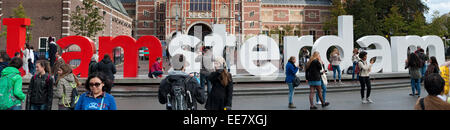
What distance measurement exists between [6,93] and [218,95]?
276 cm

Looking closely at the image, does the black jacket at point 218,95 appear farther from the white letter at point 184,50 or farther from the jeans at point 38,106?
the white letter at point 184,50

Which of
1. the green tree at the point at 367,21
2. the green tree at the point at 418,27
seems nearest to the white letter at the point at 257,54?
the green tree at the point at 367,21

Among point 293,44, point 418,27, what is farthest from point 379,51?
point 418,27

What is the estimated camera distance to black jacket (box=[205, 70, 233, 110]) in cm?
386

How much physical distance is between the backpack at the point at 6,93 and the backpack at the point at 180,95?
206cm

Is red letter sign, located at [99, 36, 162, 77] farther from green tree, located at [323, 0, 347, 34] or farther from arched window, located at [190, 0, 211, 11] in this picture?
green tree, located at [323, 0, 347, 34]

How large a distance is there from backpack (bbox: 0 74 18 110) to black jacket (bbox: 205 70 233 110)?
8.43ft

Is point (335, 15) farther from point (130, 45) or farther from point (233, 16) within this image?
point (130, 45)

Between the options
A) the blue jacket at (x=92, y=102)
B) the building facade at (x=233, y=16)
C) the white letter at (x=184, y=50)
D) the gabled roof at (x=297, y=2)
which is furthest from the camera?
the gabled roof at (x=297, y=2)

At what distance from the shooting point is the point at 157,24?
4578 centimetres

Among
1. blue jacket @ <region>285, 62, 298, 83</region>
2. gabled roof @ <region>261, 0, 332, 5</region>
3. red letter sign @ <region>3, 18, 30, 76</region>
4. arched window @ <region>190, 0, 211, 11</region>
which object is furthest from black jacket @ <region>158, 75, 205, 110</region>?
gabled roof @ <region>261, 0, 332, 5</region>

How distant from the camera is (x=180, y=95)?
3602mm

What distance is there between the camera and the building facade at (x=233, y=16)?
41.6 metres
